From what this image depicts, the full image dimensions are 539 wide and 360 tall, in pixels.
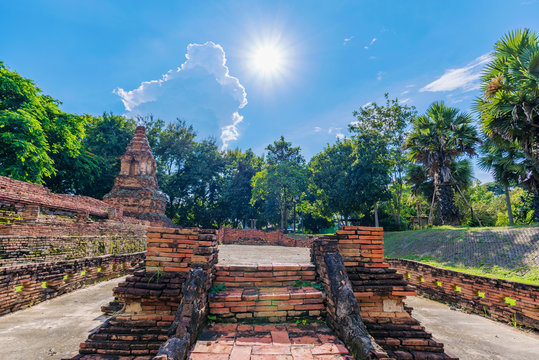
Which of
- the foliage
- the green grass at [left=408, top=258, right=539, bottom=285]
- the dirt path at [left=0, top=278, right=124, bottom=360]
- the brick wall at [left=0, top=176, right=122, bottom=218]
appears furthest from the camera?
the brick wall at [left=0, top=176, right=122, bottom=218]

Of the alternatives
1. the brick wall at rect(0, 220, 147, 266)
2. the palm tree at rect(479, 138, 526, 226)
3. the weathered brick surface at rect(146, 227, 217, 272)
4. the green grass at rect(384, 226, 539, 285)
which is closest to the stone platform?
the weathered brick surface at rect(146, 227, 217, 272)

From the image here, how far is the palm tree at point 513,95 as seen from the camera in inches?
343

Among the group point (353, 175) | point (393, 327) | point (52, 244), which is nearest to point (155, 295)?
point (393, 327)

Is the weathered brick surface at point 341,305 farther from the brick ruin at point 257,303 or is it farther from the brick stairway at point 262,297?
the brick stairway at point 262,297

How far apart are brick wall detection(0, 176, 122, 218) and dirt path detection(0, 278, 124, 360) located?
448 cm

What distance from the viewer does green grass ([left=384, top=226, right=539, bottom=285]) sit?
7734 mm

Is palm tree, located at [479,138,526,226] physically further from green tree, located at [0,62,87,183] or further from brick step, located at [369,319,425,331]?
green tree, located at [0,62,87,183]

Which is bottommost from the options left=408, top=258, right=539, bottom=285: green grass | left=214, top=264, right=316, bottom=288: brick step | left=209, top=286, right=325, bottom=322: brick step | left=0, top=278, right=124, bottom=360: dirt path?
left=0, top=278, right=124, bottom=360: dirt path

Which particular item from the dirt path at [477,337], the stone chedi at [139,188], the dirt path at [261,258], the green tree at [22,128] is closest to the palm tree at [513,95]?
the dirt path at [477,337]

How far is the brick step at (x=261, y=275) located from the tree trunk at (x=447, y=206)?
1550cm

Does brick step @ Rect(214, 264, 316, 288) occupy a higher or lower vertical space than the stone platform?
higher

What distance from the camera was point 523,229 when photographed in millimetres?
9820

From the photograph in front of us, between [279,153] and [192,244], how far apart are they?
3054 centimetres

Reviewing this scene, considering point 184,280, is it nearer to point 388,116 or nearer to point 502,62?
point 502,62
